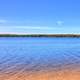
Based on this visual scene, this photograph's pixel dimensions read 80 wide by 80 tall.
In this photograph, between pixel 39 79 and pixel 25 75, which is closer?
pixel 39 79

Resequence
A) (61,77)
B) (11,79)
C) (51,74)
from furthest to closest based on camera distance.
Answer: (51,74)
(61,77)
(11,79)

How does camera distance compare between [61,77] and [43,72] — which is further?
[43,72]

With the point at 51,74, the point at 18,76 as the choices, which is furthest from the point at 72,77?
the point at 18,76

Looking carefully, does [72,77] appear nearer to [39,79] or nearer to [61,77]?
[61,77]

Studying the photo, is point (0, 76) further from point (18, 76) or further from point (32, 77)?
point (32, 77)

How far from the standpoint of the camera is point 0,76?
8516mm

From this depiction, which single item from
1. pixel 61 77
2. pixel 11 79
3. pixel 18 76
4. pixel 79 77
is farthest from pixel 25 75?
pixel 79 77

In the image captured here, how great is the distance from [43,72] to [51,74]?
567mm

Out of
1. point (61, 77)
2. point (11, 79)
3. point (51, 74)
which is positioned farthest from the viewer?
point (51, 74)

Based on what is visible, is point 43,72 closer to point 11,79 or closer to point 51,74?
point 51,74

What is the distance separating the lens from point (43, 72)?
9547 mm

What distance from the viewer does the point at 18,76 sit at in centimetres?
854

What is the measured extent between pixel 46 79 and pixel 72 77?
114 centimetres

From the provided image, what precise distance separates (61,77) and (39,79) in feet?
3.14
